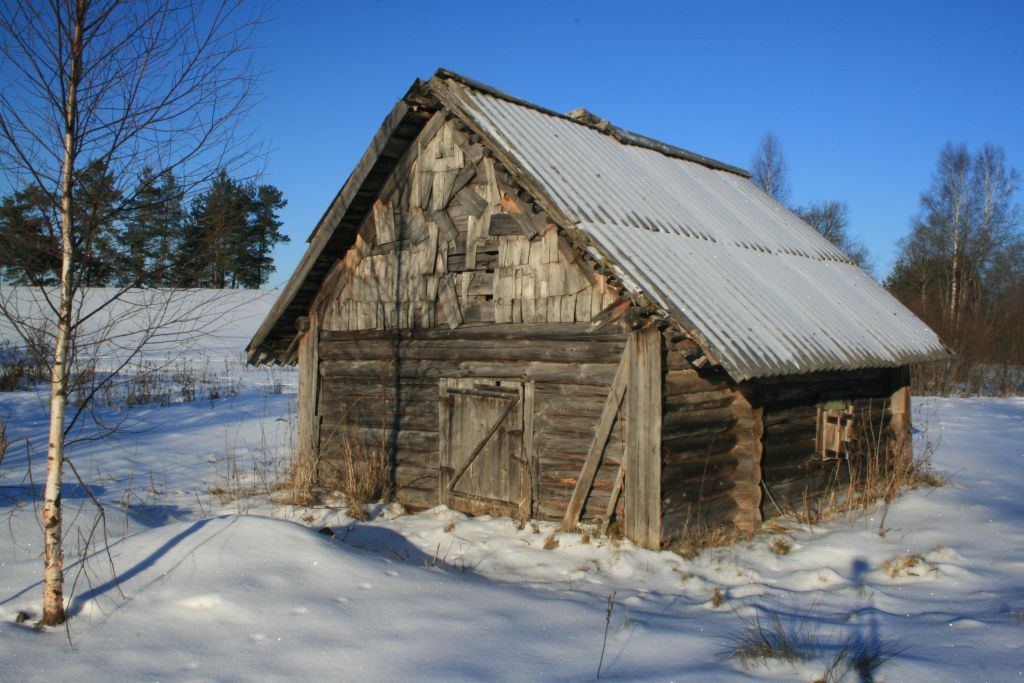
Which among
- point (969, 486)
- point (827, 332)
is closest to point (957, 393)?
point (969, 486)

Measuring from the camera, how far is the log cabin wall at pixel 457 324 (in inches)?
315

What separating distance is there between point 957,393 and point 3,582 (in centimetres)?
2580

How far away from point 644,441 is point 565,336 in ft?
4.66

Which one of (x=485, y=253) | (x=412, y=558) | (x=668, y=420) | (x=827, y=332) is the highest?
(x=485, y=253)

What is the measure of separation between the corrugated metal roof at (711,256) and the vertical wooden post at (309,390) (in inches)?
158

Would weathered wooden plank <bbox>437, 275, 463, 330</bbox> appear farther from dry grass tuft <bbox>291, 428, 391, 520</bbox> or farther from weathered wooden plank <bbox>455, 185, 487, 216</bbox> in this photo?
dry grass tuft <bbox>291, 428, 391, 520</bbox>

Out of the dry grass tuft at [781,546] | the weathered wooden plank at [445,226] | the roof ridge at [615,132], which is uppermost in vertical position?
the roof ridge at [615,132]

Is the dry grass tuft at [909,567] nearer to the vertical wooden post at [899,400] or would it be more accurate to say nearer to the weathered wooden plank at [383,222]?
the vertical wooden post at [899,400]

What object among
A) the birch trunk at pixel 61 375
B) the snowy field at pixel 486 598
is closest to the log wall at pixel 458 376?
the snowy field at pixel 486 598

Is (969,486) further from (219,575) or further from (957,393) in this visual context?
(957,393)

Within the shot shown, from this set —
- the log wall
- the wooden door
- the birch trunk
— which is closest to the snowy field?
the birch trunk

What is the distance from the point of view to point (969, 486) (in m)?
10.5

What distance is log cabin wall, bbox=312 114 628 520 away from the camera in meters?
8.00

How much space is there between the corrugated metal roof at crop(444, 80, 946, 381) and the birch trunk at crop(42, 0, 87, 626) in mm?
4168
